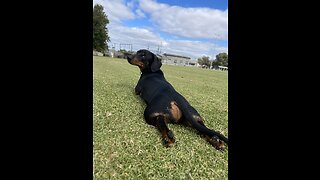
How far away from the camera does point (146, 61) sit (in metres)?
4.86

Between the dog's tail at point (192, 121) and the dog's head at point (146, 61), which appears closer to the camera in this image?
the dog's tail at point (192, 121)

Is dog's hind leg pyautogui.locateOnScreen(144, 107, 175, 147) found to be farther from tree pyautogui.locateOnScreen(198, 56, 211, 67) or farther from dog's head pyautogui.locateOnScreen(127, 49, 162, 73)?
tree pyautogui.locateOnScreen(198, 56, 211, 67)

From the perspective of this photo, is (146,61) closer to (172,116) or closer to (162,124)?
(172,116)

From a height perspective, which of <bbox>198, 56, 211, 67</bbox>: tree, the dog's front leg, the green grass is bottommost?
the green grass

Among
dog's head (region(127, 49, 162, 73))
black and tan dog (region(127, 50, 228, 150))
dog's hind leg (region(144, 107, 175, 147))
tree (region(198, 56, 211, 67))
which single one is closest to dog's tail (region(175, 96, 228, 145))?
black and tan dog (region(127, 50, 228, 150))

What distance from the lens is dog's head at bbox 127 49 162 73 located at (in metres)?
4.77

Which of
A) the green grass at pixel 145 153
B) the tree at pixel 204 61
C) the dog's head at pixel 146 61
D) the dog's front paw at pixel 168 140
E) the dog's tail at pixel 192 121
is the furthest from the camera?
the tree at pixel 204 61

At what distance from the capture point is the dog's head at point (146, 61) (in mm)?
4770

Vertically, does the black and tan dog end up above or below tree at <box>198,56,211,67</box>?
below

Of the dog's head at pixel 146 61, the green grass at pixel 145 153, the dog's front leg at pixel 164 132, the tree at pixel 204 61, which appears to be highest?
the tree at pixel 204 61

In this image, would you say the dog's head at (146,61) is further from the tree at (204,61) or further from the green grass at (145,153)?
the tree at (204,61)

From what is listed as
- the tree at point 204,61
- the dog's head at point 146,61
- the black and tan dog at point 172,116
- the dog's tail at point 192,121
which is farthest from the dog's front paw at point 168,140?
the tree at point 204,61
